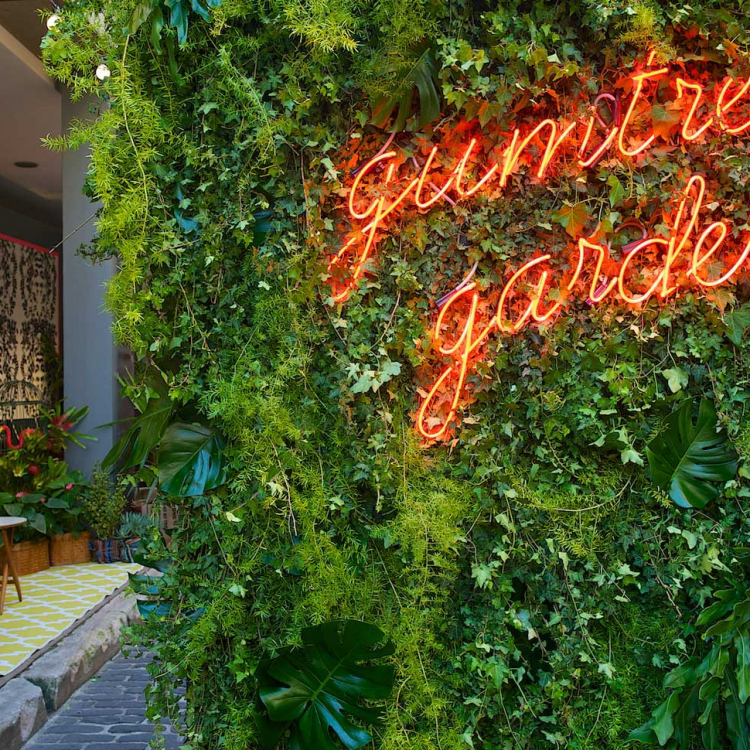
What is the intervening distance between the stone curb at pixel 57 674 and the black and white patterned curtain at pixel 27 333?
427 centimetres

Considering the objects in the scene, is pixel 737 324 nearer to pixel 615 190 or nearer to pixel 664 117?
pixel 615 190

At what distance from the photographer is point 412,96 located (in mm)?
2193

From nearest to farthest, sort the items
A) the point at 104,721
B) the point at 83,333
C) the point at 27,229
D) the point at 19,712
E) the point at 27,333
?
the point at 19,712
the point at 104,721
the point at 83,333
the point at 27,333
the point at 27,229

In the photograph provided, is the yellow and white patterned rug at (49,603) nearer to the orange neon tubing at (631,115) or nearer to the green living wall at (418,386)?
the green living wall at (418,386)

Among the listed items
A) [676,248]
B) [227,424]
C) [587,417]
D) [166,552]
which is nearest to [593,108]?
[676,248]

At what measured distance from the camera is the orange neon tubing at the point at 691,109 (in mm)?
2234

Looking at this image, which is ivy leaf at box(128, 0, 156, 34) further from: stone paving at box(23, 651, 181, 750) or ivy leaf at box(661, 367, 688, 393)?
stone paving at box(23, 651, 181, 750)

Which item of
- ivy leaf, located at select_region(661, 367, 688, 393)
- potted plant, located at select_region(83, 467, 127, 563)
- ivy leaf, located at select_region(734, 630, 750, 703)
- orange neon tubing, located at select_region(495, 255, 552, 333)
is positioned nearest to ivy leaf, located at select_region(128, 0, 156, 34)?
orange neon tubing, located at select_region(495, 255, 552, 333)

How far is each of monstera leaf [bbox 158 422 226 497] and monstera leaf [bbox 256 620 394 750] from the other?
1.90 ft

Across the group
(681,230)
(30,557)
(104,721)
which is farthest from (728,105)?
(30,557)

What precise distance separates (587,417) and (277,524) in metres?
1.11

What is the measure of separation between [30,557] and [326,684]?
4.96 metres

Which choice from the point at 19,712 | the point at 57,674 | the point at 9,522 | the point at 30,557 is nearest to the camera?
the point at 19,712

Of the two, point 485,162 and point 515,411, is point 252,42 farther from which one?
point 515,411
